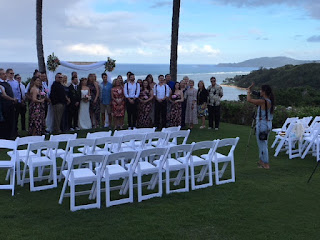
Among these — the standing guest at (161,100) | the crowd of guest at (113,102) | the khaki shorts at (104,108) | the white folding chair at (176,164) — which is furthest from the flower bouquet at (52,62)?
the white folding chair at (176,164)

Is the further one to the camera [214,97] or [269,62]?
[269,62]

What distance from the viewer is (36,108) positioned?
1026cm

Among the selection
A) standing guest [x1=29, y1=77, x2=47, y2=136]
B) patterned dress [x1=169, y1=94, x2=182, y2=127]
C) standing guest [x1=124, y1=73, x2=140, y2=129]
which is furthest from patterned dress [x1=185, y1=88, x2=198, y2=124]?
standing guest [x1=29, y1=77, x2=47, y2=136]

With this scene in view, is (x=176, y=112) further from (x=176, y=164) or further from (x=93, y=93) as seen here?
(x=176, y=164)

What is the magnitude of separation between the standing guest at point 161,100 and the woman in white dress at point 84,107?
214 cm

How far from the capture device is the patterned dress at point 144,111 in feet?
40.2

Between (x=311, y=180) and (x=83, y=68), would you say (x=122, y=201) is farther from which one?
(x=83, y=68)

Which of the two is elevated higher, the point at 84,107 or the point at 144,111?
the point at 84,107

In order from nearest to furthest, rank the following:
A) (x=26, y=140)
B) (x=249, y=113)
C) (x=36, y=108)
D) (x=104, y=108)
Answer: (x=26, y=140)
(x=36, y=108)
(x=104, y=108)
(x=249, y=113)

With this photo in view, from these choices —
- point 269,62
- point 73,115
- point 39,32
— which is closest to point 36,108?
point 73,115

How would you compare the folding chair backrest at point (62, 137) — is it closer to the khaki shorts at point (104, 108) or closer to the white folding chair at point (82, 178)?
the white folding chair at point (82, 178)

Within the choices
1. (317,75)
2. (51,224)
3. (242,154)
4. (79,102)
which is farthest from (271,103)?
(317,75)

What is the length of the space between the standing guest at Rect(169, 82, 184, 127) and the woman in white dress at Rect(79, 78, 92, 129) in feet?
8.69

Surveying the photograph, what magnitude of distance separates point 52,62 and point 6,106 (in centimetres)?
265
